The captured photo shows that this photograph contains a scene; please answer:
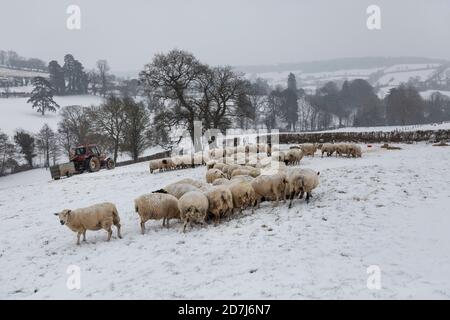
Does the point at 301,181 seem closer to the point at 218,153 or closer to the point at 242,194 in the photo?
the point at 242,194

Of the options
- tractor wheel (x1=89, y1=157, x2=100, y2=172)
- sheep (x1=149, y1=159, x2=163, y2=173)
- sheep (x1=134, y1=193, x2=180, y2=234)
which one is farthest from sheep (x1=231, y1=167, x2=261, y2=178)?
tractor wheel (x1=89, y1=157, x2=100, y2=172)

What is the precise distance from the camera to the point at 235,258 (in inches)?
402

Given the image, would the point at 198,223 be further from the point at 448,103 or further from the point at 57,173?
the point at 448,103

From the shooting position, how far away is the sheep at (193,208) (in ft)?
43.3

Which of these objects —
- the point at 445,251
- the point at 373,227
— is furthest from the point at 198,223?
the point at 445,251

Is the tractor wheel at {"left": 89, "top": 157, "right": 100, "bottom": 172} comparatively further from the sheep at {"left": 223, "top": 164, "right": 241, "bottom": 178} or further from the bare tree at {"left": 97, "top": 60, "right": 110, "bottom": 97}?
the bare tree at {"left": 97, "top": 60, "right": 110, "bottom": 97}

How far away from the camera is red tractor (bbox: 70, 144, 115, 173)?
3453 centimetres

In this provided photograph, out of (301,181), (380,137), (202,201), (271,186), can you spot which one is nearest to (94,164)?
(271,186)

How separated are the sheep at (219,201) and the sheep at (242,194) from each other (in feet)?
1.58

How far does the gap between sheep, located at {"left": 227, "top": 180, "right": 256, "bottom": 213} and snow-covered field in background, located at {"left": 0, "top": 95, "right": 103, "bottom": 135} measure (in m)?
81.6

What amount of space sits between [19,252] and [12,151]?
197 feet

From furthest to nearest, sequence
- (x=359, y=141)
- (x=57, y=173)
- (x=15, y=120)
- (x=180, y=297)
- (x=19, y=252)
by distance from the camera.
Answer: (x=15, y=120)
(x=359, y=141)
(x=57, y=173)
(x=19, y=252)
(x=180, y=297)

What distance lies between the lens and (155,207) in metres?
13.7

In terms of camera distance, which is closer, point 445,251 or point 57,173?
point 445,251
